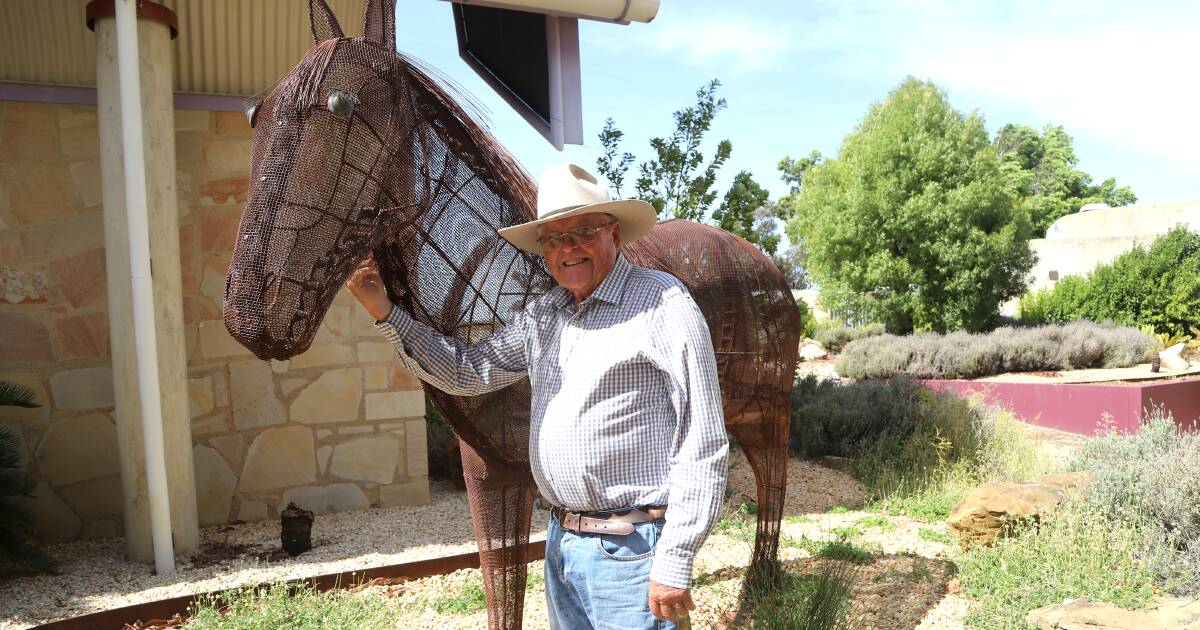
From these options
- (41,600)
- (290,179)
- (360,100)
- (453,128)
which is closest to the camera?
(290,179)

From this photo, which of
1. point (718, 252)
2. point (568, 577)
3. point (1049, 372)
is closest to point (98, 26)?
point (718, 252)

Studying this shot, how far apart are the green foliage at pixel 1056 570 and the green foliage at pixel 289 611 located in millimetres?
2771

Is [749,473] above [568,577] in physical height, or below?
below

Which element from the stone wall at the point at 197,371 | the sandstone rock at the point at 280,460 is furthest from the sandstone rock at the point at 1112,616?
the sandstone rock at the point at 280,460

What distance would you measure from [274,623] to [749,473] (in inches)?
185

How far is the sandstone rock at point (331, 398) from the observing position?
5.72m

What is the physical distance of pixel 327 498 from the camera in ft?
18.9

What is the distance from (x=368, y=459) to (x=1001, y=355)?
12.1 m

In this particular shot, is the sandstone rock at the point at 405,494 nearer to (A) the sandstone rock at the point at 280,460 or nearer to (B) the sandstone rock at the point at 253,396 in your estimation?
(A) the sandstone rock at the point at 280,460

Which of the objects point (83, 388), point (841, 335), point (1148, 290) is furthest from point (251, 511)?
point (1148, 290)

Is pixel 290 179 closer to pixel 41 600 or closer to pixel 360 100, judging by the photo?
pixel 360 100

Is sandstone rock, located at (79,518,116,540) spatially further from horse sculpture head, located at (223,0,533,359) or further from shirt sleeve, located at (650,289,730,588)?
shirt sleeve, located at (650,289,730,588)

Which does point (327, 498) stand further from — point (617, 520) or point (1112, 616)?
point (1112, 616)

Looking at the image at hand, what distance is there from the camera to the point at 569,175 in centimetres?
219
